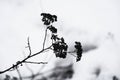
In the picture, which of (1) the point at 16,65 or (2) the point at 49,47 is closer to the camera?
(1) the point at 16,65

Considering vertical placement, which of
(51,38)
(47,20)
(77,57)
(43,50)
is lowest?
(77,57)

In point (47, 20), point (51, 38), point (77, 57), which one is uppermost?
point (47, 20)

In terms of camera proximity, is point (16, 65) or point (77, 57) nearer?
point (16, 65)

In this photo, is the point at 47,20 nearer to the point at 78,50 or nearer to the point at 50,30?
the point at 50,30

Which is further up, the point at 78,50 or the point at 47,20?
the point at 47,20

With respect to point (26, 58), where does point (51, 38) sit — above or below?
above

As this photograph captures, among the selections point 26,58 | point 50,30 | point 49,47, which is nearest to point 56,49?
point 49,47

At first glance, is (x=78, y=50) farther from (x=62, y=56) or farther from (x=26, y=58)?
(x=26, y=58)

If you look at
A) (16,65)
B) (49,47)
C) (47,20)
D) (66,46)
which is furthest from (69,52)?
(16,65)

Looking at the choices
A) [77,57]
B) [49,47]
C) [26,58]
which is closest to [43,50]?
[49,47]
